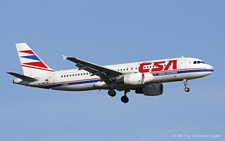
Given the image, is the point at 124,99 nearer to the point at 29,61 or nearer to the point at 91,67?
the point at 91,67

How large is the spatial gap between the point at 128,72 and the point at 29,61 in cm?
1417

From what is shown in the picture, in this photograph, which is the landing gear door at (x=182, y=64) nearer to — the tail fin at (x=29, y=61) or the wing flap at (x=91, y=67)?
the wing flap at (x=91, y=67)

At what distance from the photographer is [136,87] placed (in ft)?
220

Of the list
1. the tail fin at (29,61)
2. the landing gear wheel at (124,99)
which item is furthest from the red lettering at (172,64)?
the tail fin at (29,61)

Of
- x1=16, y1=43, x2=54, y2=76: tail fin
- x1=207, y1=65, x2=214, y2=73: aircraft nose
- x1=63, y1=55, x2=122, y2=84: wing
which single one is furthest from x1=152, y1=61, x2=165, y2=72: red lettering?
x1=16, y1=43, x2=54, y2=76: tail fin

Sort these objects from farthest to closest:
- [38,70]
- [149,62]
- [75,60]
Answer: [38,70] < [149,62] < [75,60]

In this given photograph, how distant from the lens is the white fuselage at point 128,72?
63625mm

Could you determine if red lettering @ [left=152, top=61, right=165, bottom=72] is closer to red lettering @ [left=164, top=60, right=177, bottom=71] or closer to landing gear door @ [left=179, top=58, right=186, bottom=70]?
red lettering @ [left=164, top=60, right=177, bottom=71]

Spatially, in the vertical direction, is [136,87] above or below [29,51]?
below

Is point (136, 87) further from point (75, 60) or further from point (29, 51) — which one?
point (29, 51)

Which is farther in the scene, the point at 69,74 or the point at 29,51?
the point at 29,51

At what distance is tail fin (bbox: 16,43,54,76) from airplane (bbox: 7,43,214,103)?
0.34 meters

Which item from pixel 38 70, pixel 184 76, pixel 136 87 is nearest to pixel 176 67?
pixel 184 76

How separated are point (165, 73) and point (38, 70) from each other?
1607cm
